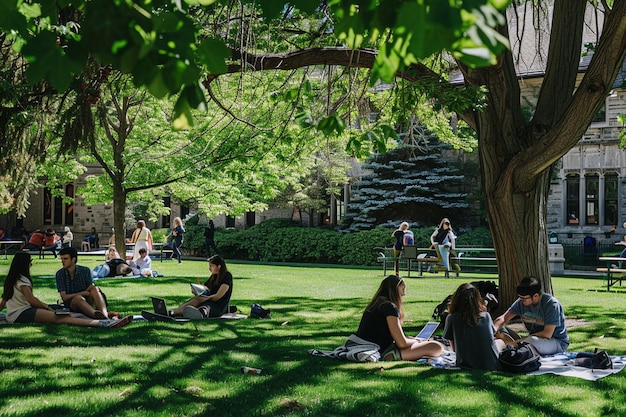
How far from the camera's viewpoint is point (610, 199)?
1213 inches

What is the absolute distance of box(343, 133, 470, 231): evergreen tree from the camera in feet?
106

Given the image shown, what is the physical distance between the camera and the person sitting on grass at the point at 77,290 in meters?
9.80

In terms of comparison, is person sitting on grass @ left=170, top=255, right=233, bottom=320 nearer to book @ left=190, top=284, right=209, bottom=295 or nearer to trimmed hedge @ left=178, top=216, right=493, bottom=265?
book @ left=190, top=284, right=209, bottom=295

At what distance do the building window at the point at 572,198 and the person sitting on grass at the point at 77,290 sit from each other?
26137 mm

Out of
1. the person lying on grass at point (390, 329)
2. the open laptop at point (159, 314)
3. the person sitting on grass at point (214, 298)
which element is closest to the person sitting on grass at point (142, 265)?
the person sitting on grass at point (214, 298)

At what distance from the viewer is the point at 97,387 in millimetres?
6102

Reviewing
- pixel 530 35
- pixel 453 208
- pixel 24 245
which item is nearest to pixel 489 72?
pixel 453 208

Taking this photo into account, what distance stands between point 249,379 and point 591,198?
28.0 meters

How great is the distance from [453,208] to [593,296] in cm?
1742

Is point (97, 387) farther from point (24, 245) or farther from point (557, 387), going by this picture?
point (24, 245)

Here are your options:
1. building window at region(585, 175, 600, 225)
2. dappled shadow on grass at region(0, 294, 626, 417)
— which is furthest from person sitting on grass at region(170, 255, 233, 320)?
building window at region(585, 175, 600, 225)

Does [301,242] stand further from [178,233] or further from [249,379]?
[249,379]

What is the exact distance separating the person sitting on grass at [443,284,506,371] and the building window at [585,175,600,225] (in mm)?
26046

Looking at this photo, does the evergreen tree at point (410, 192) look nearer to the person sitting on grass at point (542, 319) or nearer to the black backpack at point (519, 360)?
the person sitting on grass at point (542, 319)
